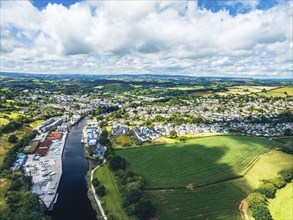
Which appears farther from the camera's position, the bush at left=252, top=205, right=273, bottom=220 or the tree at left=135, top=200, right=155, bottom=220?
the tree at left=135, top=200, right=155, bottom=220

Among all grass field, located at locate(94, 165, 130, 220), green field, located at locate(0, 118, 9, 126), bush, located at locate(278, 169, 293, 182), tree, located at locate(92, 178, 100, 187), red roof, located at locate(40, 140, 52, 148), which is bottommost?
red roof, located at locate(40, 140, 52, 148)

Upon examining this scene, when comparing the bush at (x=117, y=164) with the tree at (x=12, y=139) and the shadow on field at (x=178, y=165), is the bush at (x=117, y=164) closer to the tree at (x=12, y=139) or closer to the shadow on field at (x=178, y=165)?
the shadow on field at (x=178, y=165)

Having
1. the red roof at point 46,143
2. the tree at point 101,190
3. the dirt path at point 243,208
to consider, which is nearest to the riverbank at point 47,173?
the red roof at point 46,143

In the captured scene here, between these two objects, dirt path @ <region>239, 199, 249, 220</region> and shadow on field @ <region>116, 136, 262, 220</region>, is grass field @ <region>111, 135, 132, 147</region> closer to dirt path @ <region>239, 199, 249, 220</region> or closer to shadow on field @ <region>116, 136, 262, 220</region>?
shadow on field @ <region>116, 136, 262, 220</region>

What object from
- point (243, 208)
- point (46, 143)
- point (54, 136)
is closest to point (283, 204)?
point (243, 208)

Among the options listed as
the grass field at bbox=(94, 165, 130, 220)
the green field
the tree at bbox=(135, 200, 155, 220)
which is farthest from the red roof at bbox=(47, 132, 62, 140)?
the tree at bbox=(135, 200, 155, 220)

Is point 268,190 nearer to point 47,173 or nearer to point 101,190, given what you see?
point 101,190
